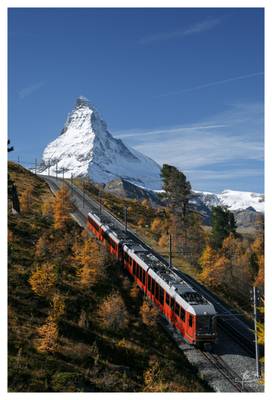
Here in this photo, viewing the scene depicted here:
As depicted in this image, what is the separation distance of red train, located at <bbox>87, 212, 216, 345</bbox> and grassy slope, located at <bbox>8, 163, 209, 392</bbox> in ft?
5.92

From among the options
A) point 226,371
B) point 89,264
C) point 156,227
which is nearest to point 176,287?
point 226,371

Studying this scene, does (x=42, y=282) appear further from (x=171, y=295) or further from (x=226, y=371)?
(x=226, y=371)

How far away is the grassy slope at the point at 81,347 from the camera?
2381 centimetres

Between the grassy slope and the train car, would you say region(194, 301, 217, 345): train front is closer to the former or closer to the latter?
the train car

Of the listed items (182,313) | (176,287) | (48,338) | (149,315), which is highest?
(176,287)

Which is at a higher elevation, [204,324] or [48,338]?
[204,324]

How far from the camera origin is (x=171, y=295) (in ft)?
102

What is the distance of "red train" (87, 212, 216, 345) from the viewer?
91.9 ft

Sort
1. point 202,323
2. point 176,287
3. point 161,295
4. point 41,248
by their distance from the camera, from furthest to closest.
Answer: point 41,248
point 161,295
point 176,287
point 202,323

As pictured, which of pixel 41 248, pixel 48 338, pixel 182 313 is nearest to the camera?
pixel 48 338

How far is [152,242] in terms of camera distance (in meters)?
71.9

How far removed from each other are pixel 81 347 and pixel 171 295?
762 centimetres

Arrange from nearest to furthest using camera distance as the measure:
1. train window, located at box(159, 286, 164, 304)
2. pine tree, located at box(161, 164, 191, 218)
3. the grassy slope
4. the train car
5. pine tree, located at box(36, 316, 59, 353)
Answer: the grassy slope < pine tree, located at box(36, 316, 59, 353) < the train car < train window, located at box(159, 286, 164, 304) < pine tree, located at box(161, 164, 191, 218)

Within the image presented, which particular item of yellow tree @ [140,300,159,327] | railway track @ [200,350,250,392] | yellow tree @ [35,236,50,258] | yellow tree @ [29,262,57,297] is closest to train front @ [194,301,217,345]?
railway track @ [200,350,250,392]
